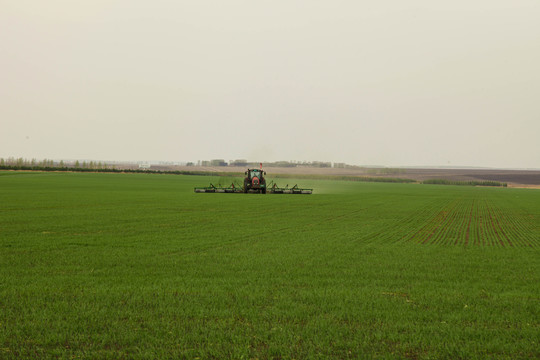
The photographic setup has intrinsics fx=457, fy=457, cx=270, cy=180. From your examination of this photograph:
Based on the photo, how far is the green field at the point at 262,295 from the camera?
7.38 meters

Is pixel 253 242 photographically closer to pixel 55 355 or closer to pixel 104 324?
pixel 104 324

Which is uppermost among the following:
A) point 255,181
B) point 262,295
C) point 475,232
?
point 255,181

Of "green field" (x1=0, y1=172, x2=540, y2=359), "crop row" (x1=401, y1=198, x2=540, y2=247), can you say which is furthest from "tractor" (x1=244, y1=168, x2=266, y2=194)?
"green field" (x1=0, y1=172, x2=540, y2=359)

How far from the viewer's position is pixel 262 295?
33.1 ft

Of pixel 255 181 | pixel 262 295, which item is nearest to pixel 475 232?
pixel 262 295

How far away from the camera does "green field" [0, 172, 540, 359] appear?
24.2 ft

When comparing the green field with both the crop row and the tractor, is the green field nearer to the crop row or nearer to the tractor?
the crop row

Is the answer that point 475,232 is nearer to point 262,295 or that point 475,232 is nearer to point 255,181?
point 262,295

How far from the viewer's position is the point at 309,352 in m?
7.08

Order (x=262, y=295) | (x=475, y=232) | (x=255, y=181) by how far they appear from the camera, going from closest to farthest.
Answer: (x=262, y=295) < (x=475, y=232) < (x=255, y=181)

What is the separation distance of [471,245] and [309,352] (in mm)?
14027

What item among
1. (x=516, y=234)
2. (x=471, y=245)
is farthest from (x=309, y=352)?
(x=516, y=234)

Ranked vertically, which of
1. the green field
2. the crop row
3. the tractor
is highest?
the tractor

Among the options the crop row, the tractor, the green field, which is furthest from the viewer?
the tractor
